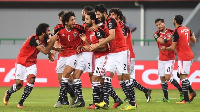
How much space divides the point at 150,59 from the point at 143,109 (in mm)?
10741

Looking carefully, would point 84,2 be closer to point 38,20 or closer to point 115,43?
point 38,20

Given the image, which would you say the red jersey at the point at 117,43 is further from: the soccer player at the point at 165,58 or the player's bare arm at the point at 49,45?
the soccer player at the point at 165,58

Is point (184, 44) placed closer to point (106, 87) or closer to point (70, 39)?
point (70, 39)

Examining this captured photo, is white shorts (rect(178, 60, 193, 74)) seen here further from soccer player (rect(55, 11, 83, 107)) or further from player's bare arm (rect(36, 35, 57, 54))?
player's bare arm (rect(36, 35, 57, 54))

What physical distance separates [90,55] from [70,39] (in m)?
0.70

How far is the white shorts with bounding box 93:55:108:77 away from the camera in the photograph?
488 inches

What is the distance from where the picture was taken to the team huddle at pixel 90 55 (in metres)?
12.1

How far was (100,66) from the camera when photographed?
12.5m

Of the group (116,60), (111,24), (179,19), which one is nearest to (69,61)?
(116,60)

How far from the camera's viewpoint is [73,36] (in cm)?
1320

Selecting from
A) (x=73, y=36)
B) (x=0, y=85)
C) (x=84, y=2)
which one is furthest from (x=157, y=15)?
(x=73, y=36)

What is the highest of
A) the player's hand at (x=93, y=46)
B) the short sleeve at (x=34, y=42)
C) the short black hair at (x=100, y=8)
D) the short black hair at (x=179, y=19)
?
the short black hair at (x=179, y=19)

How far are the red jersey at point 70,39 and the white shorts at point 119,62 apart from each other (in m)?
1.37

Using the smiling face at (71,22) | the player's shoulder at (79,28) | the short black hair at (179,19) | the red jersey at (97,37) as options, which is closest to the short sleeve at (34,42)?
the smiling face at (71,22)
